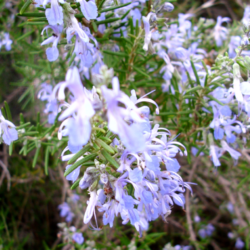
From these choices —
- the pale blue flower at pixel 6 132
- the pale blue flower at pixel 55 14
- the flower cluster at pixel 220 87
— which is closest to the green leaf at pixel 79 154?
the pale blue flower at pixel 6 132

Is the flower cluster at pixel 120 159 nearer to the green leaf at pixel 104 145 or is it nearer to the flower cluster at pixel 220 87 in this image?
the green leaf at pixel 104 145

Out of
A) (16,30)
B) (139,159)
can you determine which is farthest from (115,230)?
(16,30)

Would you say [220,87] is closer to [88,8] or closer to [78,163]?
[88,8]

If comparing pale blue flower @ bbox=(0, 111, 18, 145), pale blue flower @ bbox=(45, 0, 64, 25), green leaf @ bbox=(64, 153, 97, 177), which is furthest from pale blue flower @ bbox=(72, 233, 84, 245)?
pale blue flower @ bbox=(45, 0, 64, 25)

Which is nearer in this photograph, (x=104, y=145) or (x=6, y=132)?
(x=104, y=145)

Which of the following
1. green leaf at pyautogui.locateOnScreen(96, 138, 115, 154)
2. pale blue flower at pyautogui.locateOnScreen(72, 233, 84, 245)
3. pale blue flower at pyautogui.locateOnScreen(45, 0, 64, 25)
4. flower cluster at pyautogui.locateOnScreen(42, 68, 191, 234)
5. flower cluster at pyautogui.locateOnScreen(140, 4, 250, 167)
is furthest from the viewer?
pale blue flower at pyautogui.locateOnScreen(72, 233, 84, 245)

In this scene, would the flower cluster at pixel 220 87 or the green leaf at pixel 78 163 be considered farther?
the flower cluster at pixel 220 87

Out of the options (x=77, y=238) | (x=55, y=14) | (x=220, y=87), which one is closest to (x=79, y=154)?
(x=55, y=14)

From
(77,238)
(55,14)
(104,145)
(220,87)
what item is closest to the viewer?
(104,145)

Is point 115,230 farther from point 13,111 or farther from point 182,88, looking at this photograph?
point 13,111

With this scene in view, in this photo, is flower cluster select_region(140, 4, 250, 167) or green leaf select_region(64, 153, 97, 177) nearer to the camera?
green leaf select_region(64, 153, 97, 177)

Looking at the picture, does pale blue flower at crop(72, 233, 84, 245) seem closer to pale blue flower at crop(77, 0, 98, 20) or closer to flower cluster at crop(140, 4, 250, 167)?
flower cluster at crop(140, 4, 250, 167)
